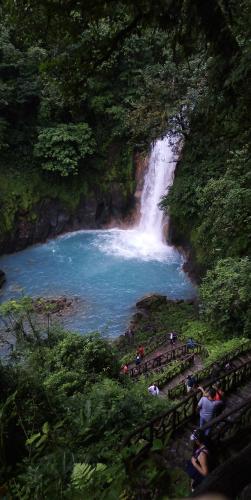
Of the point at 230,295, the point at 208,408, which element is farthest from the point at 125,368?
the point at 208,408

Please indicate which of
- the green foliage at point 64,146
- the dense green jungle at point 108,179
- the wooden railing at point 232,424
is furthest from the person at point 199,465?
the green foliage at point 64,146

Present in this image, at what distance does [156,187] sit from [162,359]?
13015 millimetres

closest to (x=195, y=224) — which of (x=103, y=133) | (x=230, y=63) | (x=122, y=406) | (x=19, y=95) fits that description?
(x=103, y=133)

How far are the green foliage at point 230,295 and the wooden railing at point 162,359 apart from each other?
1.41 metres

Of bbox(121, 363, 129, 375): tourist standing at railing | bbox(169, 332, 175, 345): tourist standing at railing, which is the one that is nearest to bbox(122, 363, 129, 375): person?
bbox(121, 363, 129, 375): tourist standing at railing

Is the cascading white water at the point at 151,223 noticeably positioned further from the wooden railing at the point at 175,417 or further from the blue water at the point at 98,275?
the wooden railing at the point at 175,417

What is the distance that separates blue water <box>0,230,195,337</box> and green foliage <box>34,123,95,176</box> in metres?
4.52

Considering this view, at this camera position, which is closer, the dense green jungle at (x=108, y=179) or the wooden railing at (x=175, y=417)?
the dense green jungle at (x=108, y=179)

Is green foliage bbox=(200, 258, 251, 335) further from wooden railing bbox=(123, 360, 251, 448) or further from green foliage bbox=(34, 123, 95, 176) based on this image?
green foliage bbox=(34, 123, 95, 176)

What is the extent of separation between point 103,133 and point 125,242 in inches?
266

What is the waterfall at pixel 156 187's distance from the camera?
2572 centimetres

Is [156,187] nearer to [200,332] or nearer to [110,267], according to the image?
[110,267]

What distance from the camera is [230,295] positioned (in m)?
13.3

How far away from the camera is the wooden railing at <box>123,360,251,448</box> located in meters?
5.67
